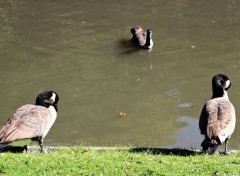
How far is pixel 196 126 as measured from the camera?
12125 mm

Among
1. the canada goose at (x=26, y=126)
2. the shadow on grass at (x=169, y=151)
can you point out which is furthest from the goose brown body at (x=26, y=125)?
the shadow on grass at (x=169, y=151)

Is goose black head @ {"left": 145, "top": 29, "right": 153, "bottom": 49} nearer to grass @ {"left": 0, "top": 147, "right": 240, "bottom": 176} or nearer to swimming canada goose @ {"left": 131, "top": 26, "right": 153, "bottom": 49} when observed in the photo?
swimming canada goose @ {"left": 131, "top": 26, "right": 153, "bottom": 49}

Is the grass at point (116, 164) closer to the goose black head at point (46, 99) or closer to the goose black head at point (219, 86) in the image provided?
the goose black head at point (46, 99)

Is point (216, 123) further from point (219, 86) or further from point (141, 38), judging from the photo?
point (141, 38)

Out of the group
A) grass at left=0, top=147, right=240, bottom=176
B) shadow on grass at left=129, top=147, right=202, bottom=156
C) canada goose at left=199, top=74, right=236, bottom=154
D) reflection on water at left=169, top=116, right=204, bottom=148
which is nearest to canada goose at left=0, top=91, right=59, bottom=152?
grass at left=0, top=147, right=240, bottom=176

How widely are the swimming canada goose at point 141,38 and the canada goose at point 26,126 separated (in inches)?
287

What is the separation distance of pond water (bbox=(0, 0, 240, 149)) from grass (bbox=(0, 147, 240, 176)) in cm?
271

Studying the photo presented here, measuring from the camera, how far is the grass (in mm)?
7848

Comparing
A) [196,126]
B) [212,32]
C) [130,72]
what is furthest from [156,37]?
[196,126]

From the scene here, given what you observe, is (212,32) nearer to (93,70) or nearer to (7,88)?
(93,70)

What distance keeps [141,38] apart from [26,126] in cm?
881

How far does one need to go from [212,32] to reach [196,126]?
22.8ft

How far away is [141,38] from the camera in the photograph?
17.3 m

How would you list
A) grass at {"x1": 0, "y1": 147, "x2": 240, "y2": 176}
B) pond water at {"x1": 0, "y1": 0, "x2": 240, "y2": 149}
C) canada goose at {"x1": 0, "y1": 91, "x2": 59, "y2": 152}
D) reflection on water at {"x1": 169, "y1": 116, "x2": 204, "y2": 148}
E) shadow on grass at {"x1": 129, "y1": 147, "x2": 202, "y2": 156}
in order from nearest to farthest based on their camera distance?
grass at {"x1": 0, "y1": 147, "x2": 240, "y2": 176}, canada goose at {"x1": 0, "y1": 91, "x2": 59, "y2": 152}, shadow on grass at {"x1": 129, "y1": 147, "x2": 202, "y2": 156}, reflection on water at {"x1": 169, "y1": 116, "x2": 204, "y2": 148}, pond water at {"x1": 0, "y1": 0, "x2": 240, "y2": 149}
